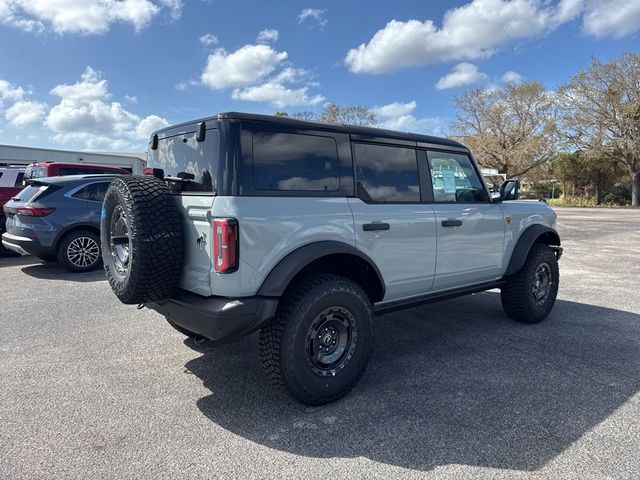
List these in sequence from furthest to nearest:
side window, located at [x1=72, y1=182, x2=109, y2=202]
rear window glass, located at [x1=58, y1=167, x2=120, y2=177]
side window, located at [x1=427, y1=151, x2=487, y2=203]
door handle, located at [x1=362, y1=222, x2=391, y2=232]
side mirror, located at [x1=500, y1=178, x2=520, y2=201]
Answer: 1. rear window glass, located at [x1=58, y1=167, x2=120, y2=177]
2. side window, located at [x1=72, y1=182, x2=109, y2=202]
3. side mirror, located at [x1=500, y1=178, x2=520, y2=201]
4. side window, located at [x1=427, y1=151, x2=487, y2=203]
5. door handle, located at [x1=362, y1=222, x2=391, y2=232]

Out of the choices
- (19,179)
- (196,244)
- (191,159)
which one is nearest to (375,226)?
(196,244)

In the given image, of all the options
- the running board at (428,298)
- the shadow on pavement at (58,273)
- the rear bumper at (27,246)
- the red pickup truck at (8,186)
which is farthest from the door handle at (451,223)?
the red pickup truck at (8,186)

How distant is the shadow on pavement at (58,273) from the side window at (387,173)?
207 inches

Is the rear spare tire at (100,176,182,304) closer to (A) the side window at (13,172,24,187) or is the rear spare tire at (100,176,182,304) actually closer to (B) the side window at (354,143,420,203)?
(B) the side window at (354,143,420,203)

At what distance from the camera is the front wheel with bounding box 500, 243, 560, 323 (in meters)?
4.65

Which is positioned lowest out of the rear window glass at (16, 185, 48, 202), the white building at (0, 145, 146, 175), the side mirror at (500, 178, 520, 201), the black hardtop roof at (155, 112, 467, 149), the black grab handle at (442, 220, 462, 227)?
the black grab handle at (442, 220, 462, 227)

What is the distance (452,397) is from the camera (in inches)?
124

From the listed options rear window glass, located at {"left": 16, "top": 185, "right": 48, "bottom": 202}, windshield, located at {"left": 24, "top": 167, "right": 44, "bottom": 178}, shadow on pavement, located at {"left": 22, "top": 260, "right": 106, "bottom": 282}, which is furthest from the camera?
windshield, located at {"left": 24, "top": 167, "right": 44, "bottom": 178}

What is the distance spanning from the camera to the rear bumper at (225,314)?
2.69 meters

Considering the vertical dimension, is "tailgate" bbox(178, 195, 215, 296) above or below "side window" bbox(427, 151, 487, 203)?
below

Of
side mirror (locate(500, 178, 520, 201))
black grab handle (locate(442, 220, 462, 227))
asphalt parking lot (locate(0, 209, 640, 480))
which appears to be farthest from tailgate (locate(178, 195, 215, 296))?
side mirror (locate(500, 178, 520, 201))

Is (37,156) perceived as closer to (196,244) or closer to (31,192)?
(31,192)

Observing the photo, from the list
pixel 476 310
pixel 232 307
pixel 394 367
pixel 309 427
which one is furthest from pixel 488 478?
pixel 476 310

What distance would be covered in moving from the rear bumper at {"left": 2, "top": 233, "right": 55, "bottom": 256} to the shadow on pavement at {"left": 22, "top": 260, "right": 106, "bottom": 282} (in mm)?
409
